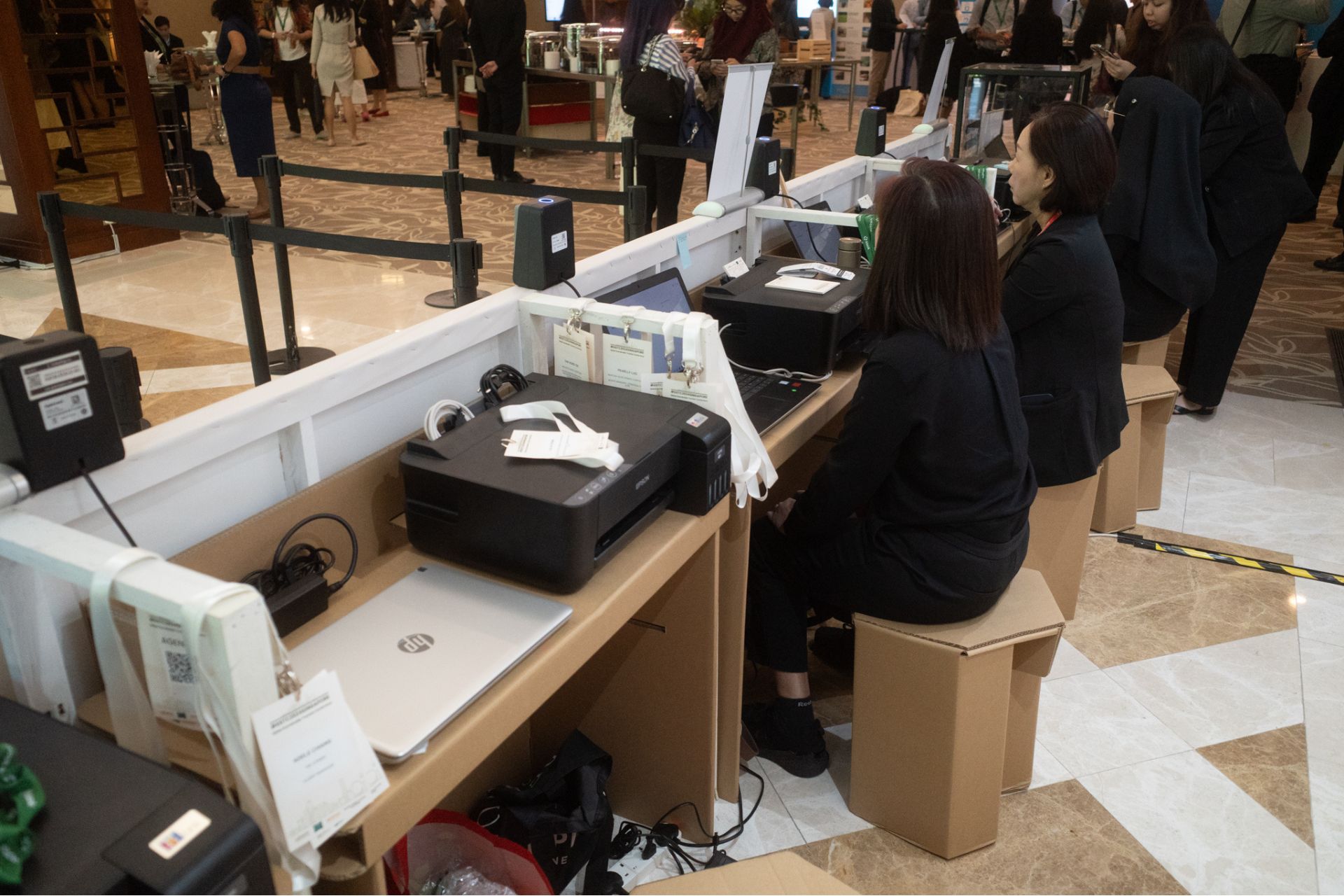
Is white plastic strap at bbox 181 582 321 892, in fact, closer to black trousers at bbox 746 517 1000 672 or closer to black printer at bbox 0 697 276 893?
black printer at bbox 0 697 276 893

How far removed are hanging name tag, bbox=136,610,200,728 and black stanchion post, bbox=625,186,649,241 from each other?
2705 mm

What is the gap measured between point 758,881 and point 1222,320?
3.20 metres

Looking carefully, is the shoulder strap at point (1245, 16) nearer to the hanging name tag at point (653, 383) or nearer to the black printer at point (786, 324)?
the black printer at point (786, 324)

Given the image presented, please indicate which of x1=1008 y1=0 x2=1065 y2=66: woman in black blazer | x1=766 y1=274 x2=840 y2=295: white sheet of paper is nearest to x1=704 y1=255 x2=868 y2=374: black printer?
x1=766 y1=274 x2=840 y2=295: white sheet of paper

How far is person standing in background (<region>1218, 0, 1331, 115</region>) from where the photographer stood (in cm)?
578

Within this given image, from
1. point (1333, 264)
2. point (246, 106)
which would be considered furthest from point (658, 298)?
point (1333, 264)

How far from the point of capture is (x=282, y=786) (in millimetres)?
993

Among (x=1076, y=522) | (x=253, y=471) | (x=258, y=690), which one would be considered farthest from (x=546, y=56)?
(x=258, y=690)

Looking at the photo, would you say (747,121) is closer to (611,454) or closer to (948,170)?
(948,170)

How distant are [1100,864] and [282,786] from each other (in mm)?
1661

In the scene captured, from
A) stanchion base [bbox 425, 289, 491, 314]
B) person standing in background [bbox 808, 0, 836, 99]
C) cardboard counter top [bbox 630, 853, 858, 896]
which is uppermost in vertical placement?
person standing in background [bbox 808, 0, 836, 99]

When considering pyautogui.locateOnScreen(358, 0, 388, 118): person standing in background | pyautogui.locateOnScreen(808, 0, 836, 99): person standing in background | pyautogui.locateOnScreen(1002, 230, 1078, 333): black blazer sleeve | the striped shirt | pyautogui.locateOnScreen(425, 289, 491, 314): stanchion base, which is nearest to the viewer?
pyautogui.locateOnScreen(1002, 230, 1078, 333): black blazer sleeve

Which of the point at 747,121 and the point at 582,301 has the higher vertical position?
the point at 747,121

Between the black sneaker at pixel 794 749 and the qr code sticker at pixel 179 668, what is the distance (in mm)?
1429
